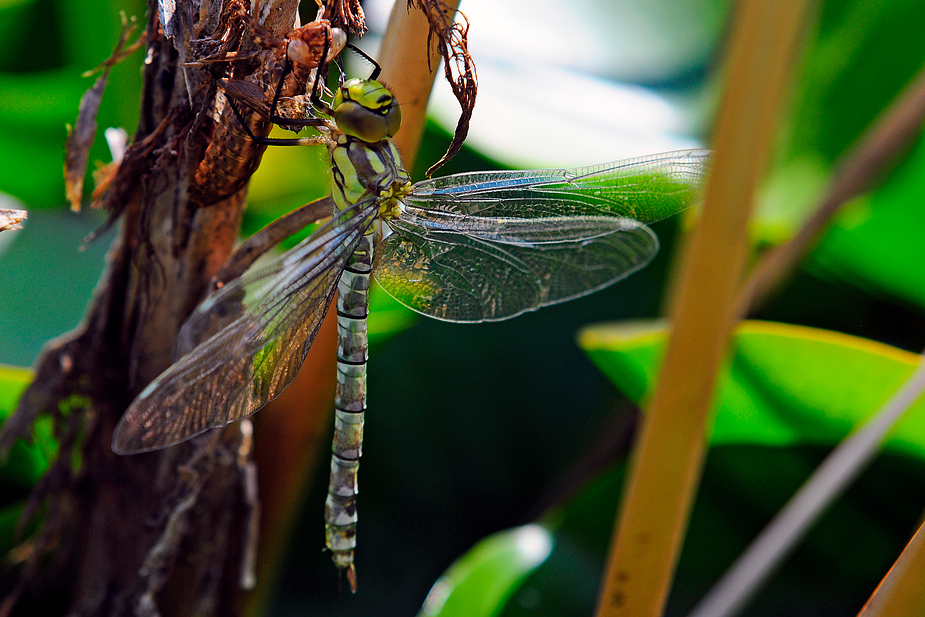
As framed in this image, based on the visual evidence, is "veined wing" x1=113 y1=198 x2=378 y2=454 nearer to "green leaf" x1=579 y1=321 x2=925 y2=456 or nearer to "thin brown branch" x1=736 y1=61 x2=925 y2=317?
"green leaf" x1=579 y1=321 x2=925 y2=456

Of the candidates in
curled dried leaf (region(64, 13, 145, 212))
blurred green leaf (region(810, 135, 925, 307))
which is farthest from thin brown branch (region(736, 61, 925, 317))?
curled dried leaf (region(64, 13, 145, 212))

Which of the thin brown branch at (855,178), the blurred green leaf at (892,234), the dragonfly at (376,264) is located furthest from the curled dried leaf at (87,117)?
the blurred green leaf at (892,234)

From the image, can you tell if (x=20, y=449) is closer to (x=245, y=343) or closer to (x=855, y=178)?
(x=245, y=343)

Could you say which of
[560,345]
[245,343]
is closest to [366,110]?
[245,343]

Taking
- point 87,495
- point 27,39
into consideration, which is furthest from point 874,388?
point 27,39

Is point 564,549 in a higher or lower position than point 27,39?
lower

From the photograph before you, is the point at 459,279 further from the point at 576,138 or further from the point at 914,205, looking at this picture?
the point at 914,205
